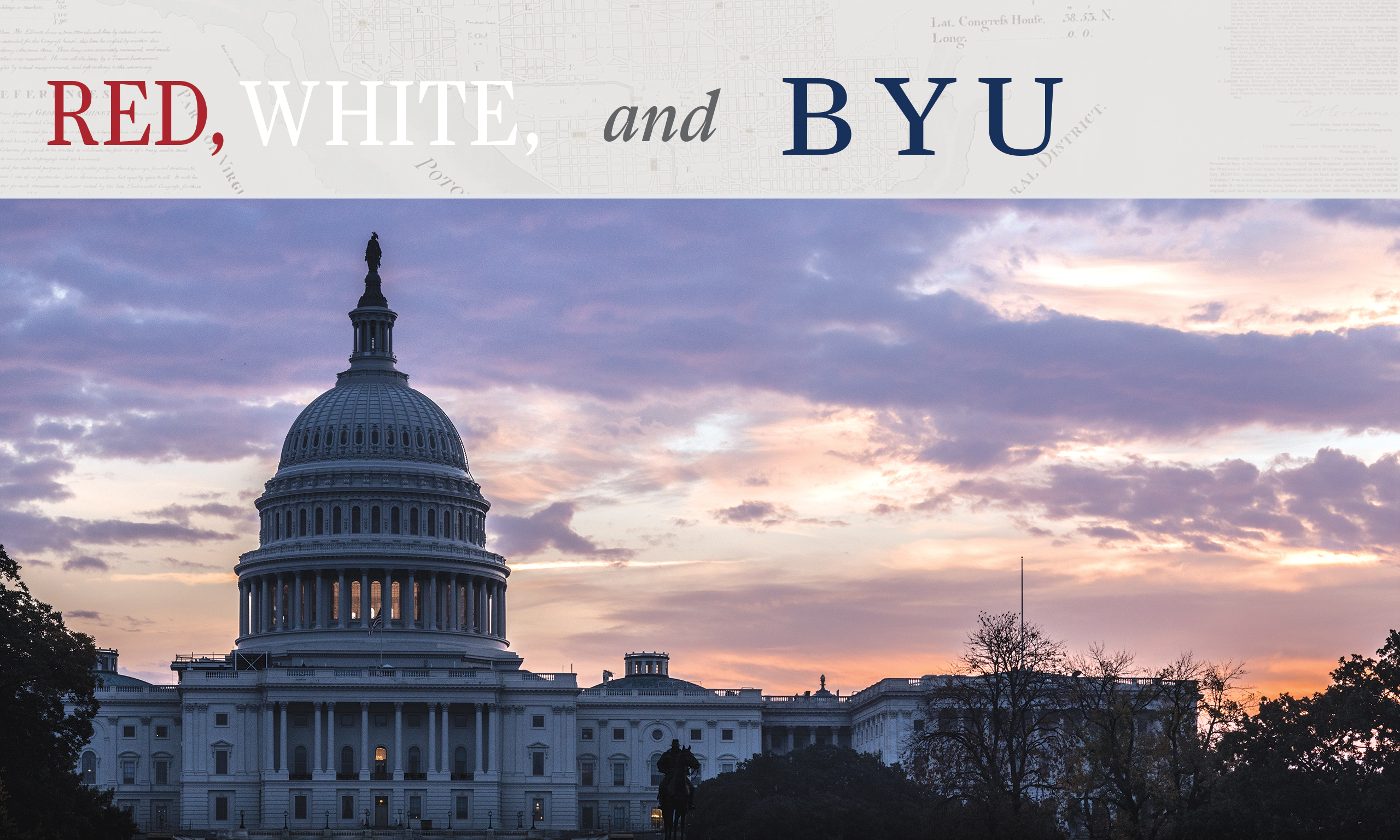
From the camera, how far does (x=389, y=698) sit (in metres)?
170

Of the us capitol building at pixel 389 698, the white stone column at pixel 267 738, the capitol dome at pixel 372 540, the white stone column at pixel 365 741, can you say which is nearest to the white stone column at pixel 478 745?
the us capitol building at pixel 389 698

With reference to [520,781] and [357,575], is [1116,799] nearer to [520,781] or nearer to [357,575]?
[520,781]

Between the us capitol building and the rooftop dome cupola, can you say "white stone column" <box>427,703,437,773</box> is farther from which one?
the rooftop dome cupola

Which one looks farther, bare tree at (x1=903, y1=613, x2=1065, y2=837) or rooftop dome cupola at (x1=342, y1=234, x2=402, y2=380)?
rooftop dome cupola at (x1=342, y1=234, x2=402, y2=380)

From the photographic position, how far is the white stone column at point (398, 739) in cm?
16912

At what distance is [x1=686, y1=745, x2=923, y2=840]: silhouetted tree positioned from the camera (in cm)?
12069

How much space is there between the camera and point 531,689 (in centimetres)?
17400

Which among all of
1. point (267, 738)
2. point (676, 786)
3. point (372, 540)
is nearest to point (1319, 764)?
point (676, 786)

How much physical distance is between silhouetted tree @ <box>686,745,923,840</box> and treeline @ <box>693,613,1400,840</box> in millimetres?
774

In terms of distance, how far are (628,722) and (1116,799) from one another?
279 ft

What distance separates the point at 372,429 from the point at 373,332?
11.1m

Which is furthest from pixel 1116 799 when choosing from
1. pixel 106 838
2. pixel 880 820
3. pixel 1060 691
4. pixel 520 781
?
pixel 520 781

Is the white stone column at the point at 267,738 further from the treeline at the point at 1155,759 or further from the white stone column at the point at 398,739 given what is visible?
the treeline at the point at 1155,759

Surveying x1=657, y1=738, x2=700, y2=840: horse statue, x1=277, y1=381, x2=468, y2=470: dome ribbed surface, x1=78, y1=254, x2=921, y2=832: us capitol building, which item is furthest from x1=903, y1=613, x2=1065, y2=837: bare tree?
x1=277, y1=381, x2=468, y2=470: dome ribbed surface
